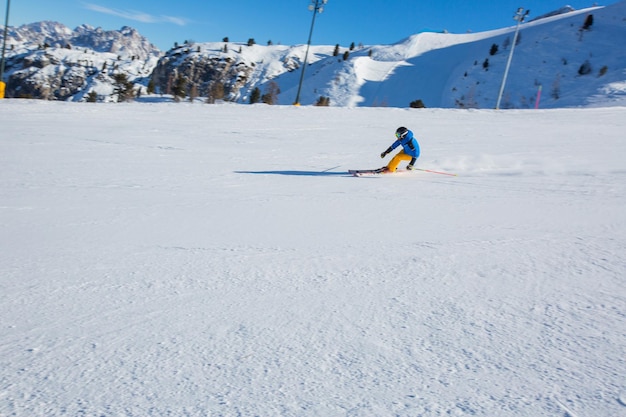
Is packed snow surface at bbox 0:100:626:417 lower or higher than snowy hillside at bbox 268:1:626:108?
lower

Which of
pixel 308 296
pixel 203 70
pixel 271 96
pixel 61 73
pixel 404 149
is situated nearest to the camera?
pixel 308 296

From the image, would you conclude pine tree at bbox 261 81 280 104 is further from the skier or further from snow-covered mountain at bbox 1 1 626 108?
the skier

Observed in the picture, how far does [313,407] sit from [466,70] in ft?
190

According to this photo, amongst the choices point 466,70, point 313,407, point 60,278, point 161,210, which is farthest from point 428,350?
point 466,70

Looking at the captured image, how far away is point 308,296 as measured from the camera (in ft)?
8.98

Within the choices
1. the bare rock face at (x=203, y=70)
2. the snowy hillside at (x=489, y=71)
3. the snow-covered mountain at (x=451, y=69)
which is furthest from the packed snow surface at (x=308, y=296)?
the bare rock face at (x=203, y=70)

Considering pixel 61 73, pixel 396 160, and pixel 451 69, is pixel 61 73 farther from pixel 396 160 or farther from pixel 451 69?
pixel 396 160

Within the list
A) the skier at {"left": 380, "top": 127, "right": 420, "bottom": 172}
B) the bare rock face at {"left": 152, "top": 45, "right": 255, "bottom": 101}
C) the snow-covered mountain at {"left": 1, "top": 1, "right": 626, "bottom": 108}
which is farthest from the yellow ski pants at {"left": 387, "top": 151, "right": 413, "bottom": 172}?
the bare rock face at {"left": 152, "top": 45, "right": 255, "bottom": 101}

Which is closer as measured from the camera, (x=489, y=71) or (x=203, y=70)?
(x=489, y=71)

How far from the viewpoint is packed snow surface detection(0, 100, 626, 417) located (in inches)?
71.1

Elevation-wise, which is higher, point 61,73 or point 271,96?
point 61,73

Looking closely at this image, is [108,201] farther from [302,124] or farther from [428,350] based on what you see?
[302,124]

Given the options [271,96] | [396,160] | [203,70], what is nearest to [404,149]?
[396,160]

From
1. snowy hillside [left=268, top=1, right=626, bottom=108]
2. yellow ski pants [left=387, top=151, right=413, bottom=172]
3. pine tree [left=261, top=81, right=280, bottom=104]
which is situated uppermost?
snowy hillside [left=268, top=1, right=626, bottom=108]
